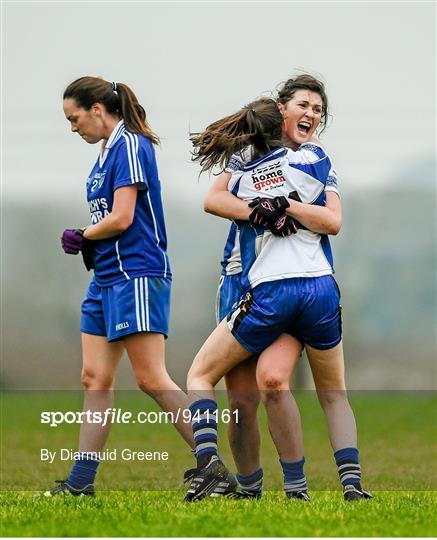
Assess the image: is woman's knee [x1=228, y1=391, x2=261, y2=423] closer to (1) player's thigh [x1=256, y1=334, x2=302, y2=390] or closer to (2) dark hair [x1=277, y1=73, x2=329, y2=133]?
(1) player's thigh [x1=256, y1=334, x2=302, y2=390]

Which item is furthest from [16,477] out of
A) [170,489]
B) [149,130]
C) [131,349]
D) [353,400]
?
[353,400]

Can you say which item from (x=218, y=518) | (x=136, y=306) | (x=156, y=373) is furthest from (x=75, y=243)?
(x=218, y=518)

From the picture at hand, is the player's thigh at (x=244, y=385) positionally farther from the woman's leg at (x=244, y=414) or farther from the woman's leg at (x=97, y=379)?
the woman's leg at (x=97, y=379)

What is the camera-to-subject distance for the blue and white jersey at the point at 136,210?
6.85 m

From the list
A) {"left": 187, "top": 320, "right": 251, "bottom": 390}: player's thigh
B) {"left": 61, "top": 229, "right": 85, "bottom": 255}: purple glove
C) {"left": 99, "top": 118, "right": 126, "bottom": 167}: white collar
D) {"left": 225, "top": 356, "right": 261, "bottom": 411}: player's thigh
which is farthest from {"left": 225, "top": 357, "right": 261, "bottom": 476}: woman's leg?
{"left": 99, "top": 118, "right": 126, "bottom": 167}: white collar

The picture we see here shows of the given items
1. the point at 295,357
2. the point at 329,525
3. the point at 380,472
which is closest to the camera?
the point at 329,525

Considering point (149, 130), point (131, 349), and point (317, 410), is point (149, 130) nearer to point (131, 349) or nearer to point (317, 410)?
point (131, 349)

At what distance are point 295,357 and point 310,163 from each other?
41.3 inches

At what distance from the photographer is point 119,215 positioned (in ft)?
22.1

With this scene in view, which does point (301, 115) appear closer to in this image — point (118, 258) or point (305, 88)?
point (305, 88)

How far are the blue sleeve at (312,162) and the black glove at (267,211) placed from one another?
0.24 m

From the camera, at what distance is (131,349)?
691 cm

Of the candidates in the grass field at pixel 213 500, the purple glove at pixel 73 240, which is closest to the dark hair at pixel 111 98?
the purple glove at pixel 73 240

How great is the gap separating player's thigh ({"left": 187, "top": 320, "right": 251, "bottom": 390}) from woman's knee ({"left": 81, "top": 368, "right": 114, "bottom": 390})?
804mm
